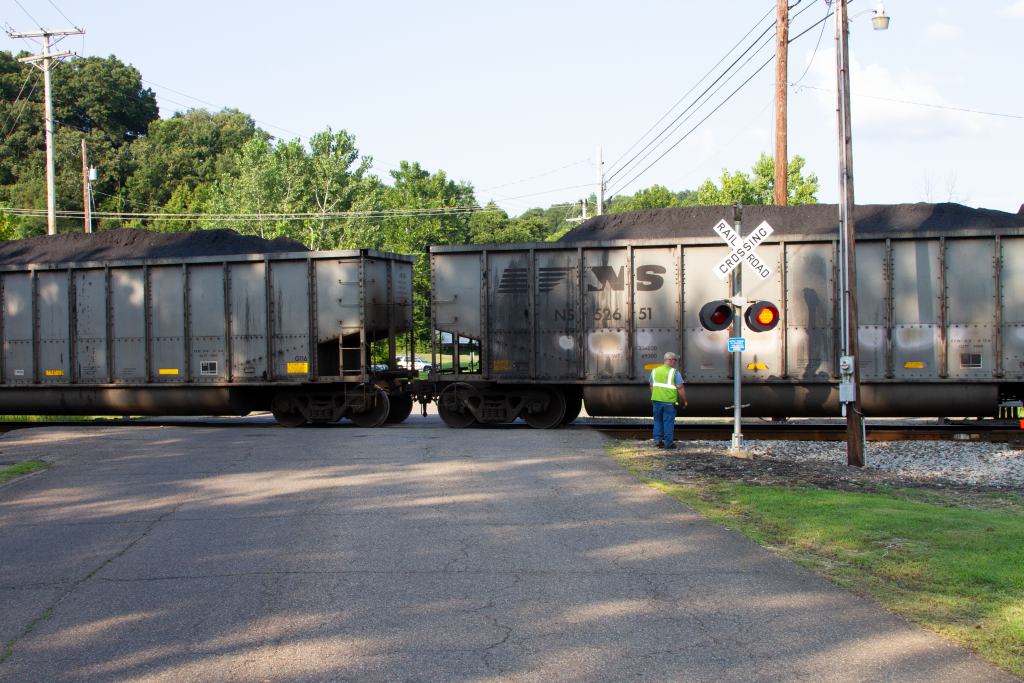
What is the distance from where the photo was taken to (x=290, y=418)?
53.5 feet

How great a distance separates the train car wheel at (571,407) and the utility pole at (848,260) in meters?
5.24

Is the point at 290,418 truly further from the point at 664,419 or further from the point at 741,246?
the point at 741,246

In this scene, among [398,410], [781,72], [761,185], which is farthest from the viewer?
[761,185]

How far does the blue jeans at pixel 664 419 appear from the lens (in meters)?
12.3

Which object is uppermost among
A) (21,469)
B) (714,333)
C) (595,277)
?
(595,277)

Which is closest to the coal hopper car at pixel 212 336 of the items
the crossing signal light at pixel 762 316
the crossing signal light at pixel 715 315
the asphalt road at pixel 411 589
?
the asphalt road at pixel 411 589

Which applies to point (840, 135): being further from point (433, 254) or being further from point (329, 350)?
point (329, 350)

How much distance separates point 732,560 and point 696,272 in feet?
29.2

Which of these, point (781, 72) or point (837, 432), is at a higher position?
point (781, 72)

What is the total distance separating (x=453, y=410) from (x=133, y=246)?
836 centimetres

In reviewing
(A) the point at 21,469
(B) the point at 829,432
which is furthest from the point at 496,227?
(A) the point at 21,469

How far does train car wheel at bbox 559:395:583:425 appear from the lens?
15.2 meters

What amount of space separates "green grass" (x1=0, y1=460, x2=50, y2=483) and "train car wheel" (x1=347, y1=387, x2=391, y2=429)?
20.7 ft

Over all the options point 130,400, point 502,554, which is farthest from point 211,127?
point 502,554
